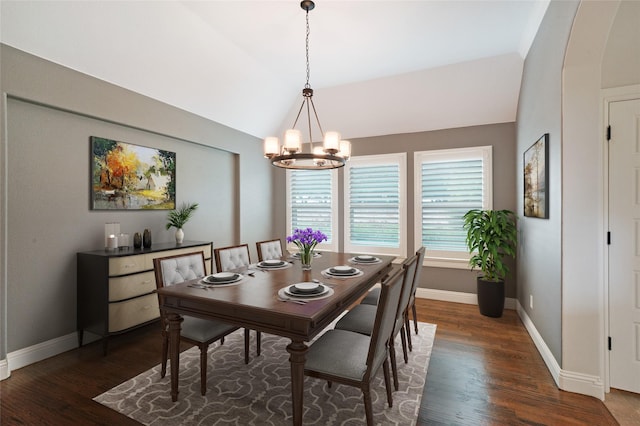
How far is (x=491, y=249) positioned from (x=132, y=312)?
413cm

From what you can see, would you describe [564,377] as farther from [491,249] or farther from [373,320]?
[491,249]

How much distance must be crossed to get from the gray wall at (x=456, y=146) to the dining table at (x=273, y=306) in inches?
93.3

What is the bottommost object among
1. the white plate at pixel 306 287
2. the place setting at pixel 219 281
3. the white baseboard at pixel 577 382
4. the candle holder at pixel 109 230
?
the white baseboard at pixel 577 382

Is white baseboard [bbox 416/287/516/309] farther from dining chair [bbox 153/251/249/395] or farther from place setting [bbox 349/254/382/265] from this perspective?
dining chair [bbox 153/251/249/395]

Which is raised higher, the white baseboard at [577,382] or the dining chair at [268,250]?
the dining chair at [268,250]

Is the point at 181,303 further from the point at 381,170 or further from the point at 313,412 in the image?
the point at 381,170

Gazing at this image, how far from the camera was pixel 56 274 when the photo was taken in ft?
8.97

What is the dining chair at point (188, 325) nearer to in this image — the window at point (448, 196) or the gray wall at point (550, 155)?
the gray wall at point (550, 155)

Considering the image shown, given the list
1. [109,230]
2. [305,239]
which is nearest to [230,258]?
[305,239]

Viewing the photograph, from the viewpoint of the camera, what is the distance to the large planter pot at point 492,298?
367 centimetres

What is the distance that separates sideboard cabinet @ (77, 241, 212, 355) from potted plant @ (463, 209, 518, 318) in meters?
3.88

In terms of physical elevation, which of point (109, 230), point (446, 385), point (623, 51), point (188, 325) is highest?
point (623, 51)

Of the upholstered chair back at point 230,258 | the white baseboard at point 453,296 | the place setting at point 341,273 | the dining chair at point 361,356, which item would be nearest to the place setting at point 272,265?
the upholstered chair back at point 230,258

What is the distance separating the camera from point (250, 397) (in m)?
2.12
